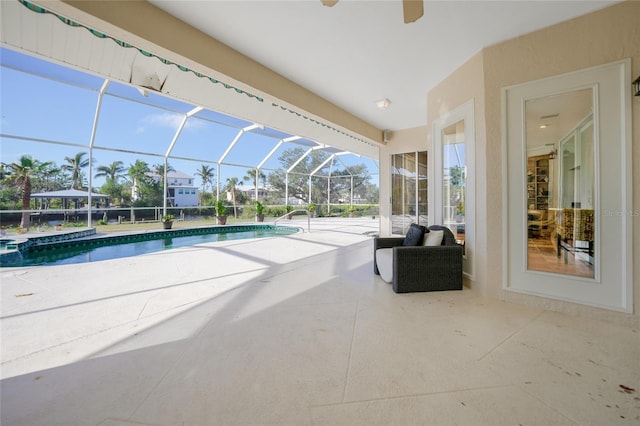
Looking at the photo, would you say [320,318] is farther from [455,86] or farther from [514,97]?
[455,86]

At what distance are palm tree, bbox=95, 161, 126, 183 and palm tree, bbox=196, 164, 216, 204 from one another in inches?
104

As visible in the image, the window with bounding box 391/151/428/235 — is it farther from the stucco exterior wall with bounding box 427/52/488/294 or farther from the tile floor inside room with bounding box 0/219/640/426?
the tile floor inside room with bounding box 0/219/640/426

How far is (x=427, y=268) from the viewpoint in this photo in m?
3.18

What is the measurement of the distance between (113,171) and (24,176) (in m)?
2.23

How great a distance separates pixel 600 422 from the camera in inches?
51.1

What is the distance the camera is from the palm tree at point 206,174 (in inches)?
447

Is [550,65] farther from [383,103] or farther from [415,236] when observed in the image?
[383,103]

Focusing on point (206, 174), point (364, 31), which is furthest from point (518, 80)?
point (206, 174)

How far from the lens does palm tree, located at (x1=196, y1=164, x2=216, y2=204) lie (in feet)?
37.3

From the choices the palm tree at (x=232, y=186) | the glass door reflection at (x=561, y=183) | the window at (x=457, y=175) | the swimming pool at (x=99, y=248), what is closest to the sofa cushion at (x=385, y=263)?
the window at (x=457, y=175)

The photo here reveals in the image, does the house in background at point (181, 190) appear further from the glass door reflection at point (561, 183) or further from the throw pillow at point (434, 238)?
the glass door reflection at point (561, 183)

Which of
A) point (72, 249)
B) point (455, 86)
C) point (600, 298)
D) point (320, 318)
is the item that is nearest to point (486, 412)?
point (320, 318)

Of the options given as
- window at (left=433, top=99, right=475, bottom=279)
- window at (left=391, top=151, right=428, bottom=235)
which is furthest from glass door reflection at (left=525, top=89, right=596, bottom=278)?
window at (left=391, top=151, right=428, bottom=235)

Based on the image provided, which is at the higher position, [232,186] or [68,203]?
[232,186]
